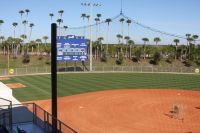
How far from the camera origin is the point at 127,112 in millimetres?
26078

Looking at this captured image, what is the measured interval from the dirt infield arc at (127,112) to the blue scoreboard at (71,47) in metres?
13.0

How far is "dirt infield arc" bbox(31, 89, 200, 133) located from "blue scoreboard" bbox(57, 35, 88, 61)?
1297 centimetres

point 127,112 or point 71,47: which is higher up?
point 71,47

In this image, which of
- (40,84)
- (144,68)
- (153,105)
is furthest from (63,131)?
(144,68)

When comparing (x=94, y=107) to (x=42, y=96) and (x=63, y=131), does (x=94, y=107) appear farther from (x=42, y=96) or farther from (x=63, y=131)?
(x=63, y=131)

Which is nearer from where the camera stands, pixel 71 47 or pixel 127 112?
pixel 127 112

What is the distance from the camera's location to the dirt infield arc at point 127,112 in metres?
A: 21.6

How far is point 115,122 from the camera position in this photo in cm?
2264

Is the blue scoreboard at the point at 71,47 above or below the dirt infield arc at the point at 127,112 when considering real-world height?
above

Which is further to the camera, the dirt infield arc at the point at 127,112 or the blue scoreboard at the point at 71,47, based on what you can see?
the blue scoreboard at the point at 71,47

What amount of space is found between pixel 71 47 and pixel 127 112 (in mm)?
24243

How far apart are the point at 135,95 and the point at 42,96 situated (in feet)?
32.6

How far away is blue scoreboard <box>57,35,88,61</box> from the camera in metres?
47.3

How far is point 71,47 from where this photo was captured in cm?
4850
